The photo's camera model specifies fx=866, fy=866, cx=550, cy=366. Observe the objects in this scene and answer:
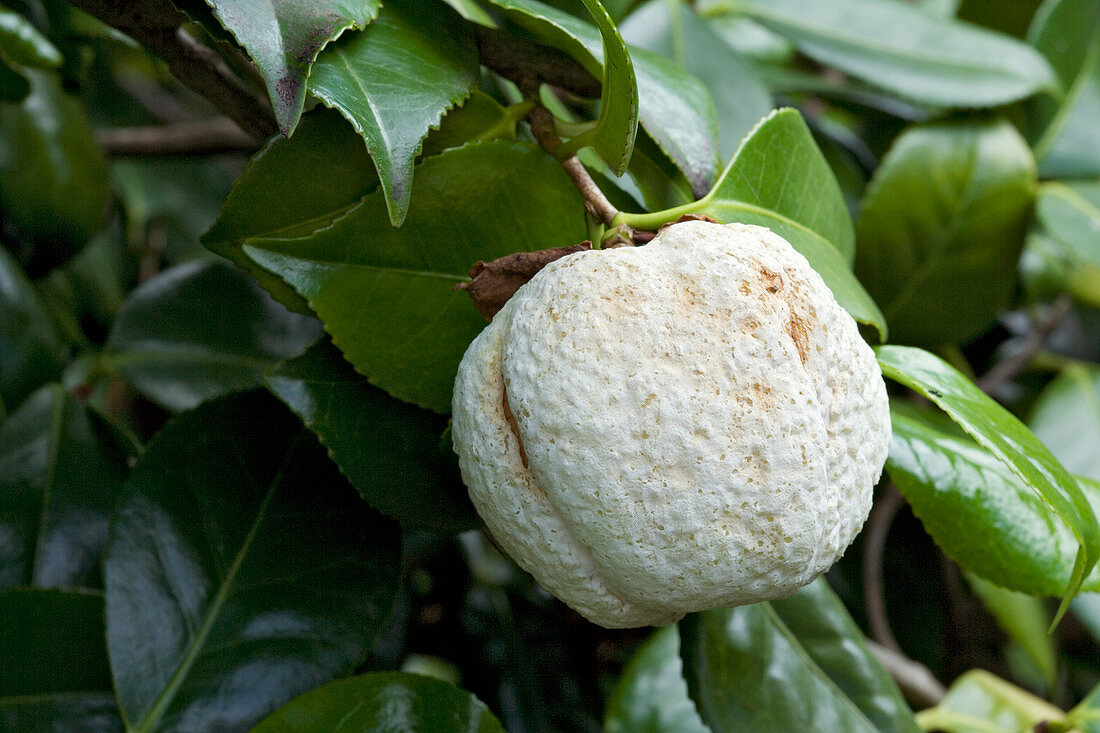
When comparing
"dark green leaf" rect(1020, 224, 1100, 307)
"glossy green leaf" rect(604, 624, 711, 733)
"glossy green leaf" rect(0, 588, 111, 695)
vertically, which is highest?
"dark green leaf" rect(1020, 224, 1100, 307)

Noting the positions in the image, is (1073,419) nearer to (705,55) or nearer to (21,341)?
(705,55)

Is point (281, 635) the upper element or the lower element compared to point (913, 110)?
lower

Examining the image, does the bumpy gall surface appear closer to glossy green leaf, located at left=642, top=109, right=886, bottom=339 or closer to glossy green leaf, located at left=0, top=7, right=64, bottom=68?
glossy green leaf, located at left=642, top=109, right=886, bottom=339

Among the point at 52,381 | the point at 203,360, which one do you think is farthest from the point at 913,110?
the point at 52,381

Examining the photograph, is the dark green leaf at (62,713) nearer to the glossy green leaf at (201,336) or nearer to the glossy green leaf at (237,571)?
the glossy green leaf at (237,571)

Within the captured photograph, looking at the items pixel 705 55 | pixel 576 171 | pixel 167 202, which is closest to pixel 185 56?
pixel 576 171

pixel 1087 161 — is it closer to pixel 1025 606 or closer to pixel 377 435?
pixel 1025 606

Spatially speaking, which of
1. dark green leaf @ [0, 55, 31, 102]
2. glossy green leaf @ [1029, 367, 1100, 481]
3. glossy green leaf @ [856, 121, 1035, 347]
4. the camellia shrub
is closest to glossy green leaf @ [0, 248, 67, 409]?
the camellia shrub
